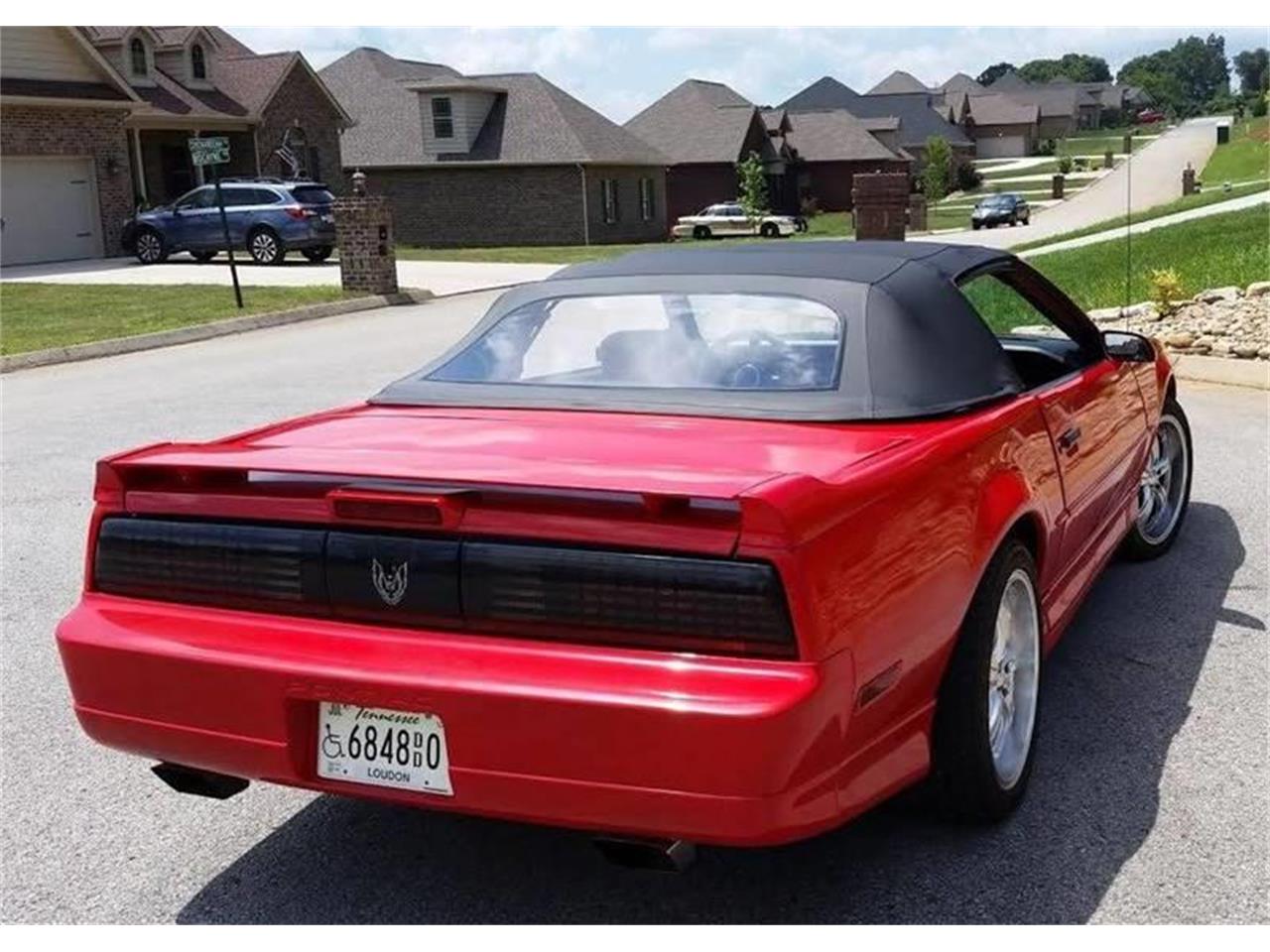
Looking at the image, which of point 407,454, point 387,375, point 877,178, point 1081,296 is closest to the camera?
point 407,454

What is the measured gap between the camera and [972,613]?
140 inches

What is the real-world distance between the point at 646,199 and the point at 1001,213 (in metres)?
12.3

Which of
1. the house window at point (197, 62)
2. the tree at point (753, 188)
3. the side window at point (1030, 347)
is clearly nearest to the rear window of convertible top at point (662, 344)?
the side window at point (1030, 347)

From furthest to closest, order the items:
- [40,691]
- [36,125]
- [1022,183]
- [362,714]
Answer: [1022,183] → [36,125] → [40,691] → [362,714]

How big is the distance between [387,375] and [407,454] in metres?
10.6

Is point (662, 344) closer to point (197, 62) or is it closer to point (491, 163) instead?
point (197, 62)

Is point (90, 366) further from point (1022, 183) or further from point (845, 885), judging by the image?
point (1022, 183)

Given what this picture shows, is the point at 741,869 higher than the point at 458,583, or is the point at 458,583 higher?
the point at 458,583

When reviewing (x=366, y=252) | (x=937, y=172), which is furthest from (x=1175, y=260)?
(x=937, y=172)

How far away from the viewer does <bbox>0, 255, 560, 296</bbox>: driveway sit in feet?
87.8

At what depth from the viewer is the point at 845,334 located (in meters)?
4.00

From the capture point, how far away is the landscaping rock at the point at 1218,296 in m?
13.3

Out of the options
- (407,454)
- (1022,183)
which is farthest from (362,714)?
(1022,183)

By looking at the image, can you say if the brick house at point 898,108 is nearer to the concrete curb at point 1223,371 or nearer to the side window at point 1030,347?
the concrete curb at point 1223,371
